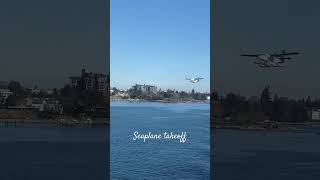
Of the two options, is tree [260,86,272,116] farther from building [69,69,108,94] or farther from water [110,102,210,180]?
building [69,69,108,94]

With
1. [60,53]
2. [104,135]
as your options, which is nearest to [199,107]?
[104,135]

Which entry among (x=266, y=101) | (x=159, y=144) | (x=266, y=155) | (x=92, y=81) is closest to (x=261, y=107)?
(x=266, y=101)

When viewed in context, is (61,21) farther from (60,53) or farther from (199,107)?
(199,107)

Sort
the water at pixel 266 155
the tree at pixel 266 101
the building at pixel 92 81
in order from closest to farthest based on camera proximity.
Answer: the building at pixel 92 81
the water at pixel 266 155
the tree at pixel 266 101

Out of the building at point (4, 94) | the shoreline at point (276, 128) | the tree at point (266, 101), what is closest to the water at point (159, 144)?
the shoreline at point (276, 128)

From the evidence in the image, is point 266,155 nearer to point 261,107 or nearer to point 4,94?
point 261,107

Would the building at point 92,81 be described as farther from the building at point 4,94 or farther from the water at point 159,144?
the water at point 159,144
